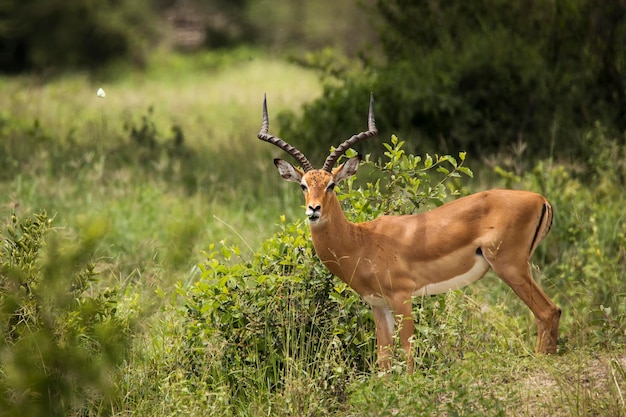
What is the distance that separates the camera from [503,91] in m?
12.1

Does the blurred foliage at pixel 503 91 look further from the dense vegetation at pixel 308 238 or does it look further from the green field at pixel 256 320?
the green field at pixel 256 320

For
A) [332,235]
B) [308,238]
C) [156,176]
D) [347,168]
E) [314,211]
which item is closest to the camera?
[314,211]

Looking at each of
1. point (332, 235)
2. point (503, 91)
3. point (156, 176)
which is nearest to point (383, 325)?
point (332, 235)

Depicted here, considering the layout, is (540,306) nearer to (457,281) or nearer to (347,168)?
(457,281)

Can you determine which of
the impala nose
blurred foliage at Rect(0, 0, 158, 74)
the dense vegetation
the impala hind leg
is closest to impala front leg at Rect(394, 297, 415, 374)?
the dense vegetation

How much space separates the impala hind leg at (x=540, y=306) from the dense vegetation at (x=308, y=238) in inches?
4.3

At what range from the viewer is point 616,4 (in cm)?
1174

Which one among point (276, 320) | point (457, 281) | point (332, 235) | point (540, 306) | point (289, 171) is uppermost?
point (289, 171)

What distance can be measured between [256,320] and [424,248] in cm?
102

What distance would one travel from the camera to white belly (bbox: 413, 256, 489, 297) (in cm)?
584

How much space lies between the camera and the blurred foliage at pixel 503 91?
1163cm

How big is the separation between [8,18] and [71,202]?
17.9 m

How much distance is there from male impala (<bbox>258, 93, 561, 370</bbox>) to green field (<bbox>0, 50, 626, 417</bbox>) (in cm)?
18

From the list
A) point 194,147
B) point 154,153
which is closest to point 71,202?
point 154,153
